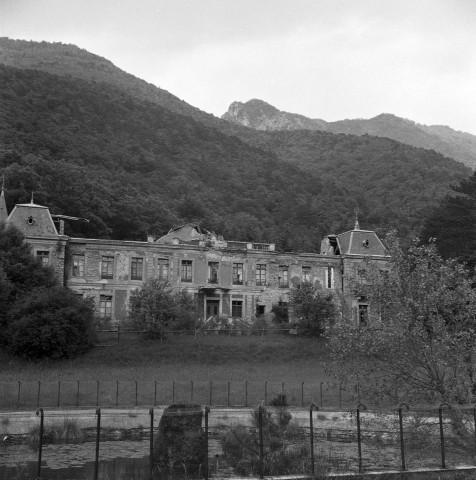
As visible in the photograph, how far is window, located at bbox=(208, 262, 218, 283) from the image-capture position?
57.0 metres

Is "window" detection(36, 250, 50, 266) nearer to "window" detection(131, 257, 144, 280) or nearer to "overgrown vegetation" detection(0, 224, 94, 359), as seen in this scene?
"overgrown vegetation" detection(0, 224, 94, 359)

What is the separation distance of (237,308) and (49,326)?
19975mm

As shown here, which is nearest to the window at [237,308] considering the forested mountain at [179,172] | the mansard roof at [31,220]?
the mansard roof at [31,220]

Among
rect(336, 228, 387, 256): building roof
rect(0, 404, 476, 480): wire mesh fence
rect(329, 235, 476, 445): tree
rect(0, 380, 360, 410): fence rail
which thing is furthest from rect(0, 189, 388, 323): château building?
rect(0, 404, 476, 480): wire mesh fence

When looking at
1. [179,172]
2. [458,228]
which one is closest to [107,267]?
A: [458,228]

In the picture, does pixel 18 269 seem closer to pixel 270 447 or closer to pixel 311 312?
pixel 311 312

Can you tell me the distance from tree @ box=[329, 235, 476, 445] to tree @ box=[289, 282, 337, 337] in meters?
26.9

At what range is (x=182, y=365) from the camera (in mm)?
42969

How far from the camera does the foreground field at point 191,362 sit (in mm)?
39469

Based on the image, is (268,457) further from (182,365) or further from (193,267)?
(193,267)

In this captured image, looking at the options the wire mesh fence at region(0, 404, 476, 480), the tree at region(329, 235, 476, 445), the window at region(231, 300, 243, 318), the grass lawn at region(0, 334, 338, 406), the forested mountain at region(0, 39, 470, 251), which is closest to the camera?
the wire mesh fence at region(0, 404, 476, 480)

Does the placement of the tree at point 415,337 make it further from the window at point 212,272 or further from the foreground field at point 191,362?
the window at point 212,272

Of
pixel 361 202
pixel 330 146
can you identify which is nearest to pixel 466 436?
pixel 361 202

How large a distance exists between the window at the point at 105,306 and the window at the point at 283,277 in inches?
602
